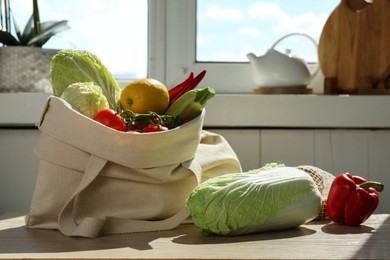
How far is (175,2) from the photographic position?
2.07 meters

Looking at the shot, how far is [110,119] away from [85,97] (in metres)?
0.07

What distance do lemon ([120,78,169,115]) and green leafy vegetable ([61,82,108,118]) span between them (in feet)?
0.18

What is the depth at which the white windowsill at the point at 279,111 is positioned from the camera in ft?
6.10

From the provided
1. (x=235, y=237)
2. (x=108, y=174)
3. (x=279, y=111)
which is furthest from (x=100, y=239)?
(x=279, y=111)

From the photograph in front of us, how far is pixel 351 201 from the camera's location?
138cm

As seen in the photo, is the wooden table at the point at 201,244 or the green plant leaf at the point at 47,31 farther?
the green plant leaf at the point at 47,31

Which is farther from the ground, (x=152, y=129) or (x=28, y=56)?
(x=28, y=56)

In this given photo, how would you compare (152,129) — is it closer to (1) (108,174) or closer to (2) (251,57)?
(1) (108,174)

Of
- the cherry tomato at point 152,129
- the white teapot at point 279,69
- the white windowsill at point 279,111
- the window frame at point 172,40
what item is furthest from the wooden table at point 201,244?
the window frame at point 172,40

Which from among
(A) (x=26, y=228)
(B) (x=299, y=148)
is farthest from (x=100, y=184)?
(B) (x=299, y=148)

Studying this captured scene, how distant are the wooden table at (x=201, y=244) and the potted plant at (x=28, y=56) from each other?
65 cm

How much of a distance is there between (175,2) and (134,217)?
0.96 meters

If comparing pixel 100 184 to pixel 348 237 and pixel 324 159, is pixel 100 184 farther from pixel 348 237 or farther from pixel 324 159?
pixel 324 159

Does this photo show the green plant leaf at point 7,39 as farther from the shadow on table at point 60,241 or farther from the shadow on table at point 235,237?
the shadow on table at point 235,237
